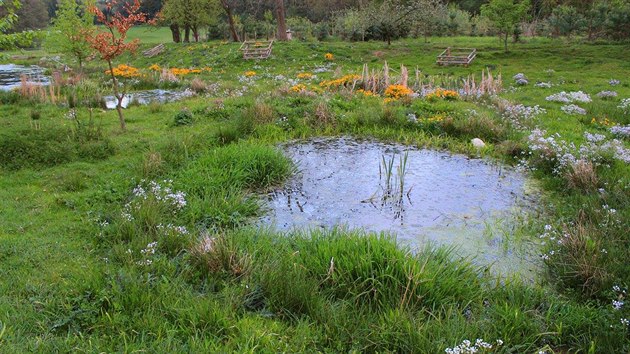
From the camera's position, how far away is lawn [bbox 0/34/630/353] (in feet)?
14.4

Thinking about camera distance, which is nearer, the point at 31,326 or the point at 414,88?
the point at 31,326

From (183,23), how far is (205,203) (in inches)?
1594

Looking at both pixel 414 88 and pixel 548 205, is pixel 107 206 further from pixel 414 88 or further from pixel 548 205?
pixel 414 88

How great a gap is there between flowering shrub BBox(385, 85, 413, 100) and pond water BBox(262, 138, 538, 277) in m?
4.20

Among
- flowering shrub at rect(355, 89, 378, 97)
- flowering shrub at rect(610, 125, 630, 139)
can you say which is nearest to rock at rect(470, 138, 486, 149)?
flowering shrub at rect(610, 125, 630, 139)

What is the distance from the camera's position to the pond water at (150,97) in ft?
52.9

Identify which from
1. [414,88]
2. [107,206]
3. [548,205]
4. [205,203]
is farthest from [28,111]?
[548,205]

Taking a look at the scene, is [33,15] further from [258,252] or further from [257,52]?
[258,252]

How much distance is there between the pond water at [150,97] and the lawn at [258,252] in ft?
11.6

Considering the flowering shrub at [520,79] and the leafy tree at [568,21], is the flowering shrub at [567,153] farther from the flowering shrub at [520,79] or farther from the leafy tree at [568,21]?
the leafy tree at [568,21]

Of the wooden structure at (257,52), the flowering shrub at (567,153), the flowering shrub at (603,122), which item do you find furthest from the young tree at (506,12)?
the flowering shrub at (567,153)

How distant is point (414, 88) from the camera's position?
54.2 feet

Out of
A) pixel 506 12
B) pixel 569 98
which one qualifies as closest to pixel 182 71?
pixel 569 98

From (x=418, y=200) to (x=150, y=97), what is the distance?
42.6 feet
